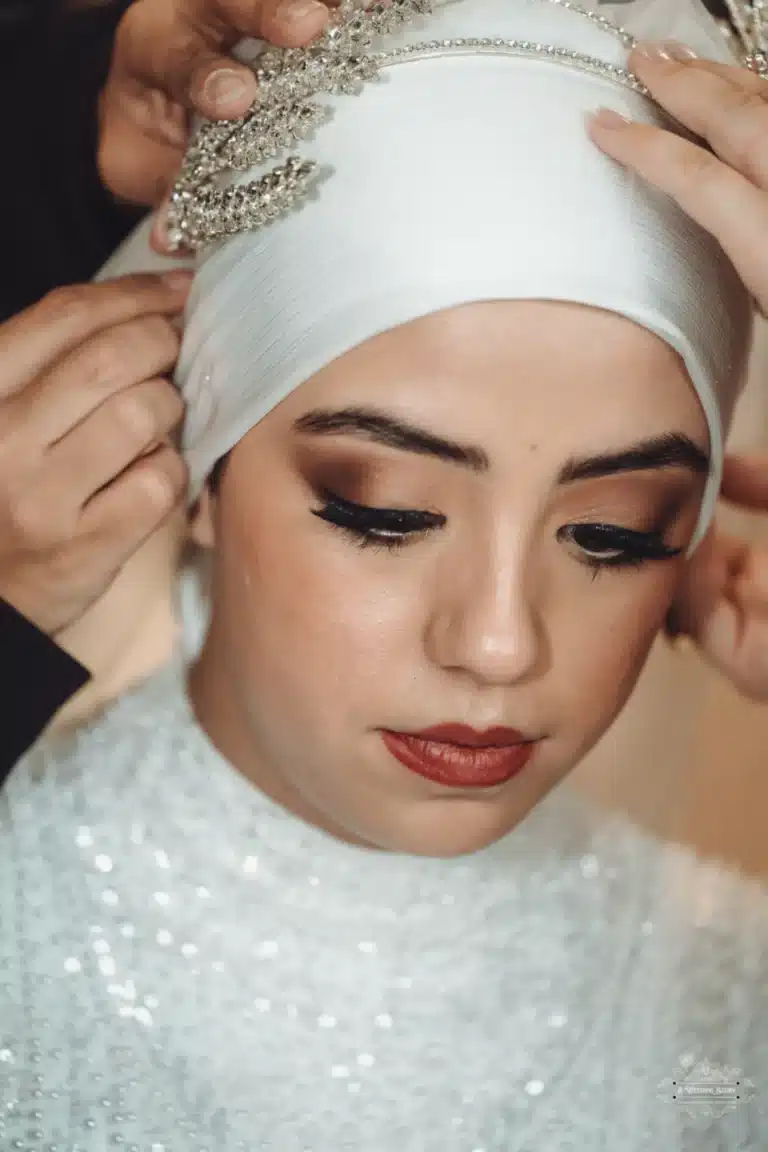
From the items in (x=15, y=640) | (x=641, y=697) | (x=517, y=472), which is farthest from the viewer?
(x=641, y=697)

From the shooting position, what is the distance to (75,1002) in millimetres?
879

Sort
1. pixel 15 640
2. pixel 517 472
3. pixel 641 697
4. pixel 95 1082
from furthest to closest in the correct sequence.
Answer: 1. pixel 641 697
2. pixel 95 1082
3. pixel 15 640
4. pixel 517 472

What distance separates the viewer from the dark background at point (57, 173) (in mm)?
952

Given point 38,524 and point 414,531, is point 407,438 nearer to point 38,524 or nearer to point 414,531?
point 414,531

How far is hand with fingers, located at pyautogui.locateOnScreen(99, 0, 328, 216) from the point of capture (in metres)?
0.68

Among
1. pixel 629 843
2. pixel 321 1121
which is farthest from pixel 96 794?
pixel 629 843

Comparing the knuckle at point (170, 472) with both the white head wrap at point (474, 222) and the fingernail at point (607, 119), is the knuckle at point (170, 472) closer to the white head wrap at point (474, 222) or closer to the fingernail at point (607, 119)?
the white head wrap at point (474, 222)

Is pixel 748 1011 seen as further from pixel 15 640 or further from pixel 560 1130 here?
pixel 15 640

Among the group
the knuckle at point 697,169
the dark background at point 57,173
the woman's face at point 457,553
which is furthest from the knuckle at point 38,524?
the knuckle at point 697,169

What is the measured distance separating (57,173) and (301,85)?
0.37m

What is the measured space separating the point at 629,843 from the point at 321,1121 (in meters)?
0.33

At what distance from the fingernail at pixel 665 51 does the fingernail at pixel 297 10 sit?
19cm

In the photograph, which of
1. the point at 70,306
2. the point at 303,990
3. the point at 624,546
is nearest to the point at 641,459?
the point at 624,546

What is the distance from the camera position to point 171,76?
805mm
